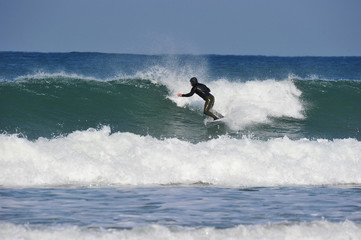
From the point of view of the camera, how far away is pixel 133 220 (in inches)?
304

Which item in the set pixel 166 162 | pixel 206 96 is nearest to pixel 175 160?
pixel 166 162

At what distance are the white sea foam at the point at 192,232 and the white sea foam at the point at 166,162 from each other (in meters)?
3.49

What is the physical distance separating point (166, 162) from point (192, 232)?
467 cm

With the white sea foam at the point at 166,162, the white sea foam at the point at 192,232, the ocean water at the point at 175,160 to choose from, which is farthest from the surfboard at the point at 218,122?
the white sea foam at the point at 192,232

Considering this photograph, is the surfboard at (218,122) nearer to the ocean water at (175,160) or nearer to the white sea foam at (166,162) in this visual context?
the ocean water at (175,160)

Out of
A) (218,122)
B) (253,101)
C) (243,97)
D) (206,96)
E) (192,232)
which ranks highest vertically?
(243,97)

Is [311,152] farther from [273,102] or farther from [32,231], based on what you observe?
[32,231]

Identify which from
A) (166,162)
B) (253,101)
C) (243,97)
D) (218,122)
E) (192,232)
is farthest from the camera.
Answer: (243,97)

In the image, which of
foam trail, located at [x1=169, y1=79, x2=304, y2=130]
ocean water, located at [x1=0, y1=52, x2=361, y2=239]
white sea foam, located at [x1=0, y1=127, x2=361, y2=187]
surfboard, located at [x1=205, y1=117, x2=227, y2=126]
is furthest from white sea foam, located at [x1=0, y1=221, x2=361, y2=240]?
foam trail, located at [x1=169, y1=79, x2=304, y2=130]

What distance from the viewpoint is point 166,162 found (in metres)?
11.8

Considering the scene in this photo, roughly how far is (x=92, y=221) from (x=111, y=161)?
13.2 feet

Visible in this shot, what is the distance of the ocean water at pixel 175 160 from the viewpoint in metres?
7.66

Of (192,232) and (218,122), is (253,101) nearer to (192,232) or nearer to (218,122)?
(218,122)

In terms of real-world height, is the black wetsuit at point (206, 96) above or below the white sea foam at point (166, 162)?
above
